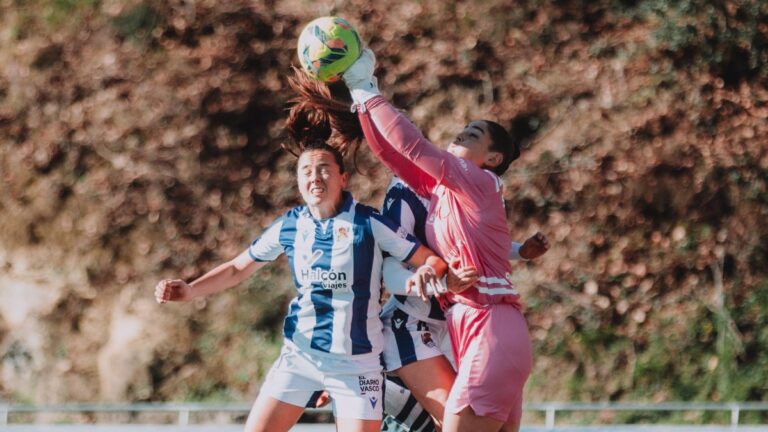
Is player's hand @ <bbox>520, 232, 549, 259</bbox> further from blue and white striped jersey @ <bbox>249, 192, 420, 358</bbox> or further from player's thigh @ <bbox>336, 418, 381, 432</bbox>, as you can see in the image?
player's thigh @ <bbox>336, 418, 381, 432</bbox>

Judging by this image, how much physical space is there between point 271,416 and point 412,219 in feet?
3.23

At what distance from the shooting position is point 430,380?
14.7ft

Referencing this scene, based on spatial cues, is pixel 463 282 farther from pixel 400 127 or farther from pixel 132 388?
pixel 132 388

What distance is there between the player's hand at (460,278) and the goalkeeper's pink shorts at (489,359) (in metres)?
0.17

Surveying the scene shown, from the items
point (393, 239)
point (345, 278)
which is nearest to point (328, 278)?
point (345, 278)

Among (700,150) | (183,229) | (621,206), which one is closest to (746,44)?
(700,150)

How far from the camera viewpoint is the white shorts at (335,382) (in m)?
4.44

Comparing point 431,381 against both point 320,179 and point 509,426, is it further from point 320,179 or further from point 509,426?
point 320,179

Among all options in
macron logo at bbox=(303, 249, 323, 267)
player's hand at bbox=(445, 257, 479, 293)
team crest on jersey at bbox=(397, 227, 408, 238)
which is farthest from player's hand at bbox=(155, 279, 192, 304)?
player's hand at bbox=(445, 257, 479, 293)

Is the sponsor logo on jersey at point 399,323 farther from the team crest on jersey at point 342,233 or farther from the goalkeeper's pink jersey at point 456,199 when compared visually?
the team crest on jersey at point 342,233

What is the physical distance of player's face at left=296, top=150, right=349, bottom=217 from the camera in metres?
4.46

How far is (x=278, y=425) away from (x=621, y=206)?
5.06 meters

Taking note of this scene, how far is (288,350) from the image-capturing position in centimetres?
459

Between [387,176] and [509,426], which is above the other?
[387,176]
